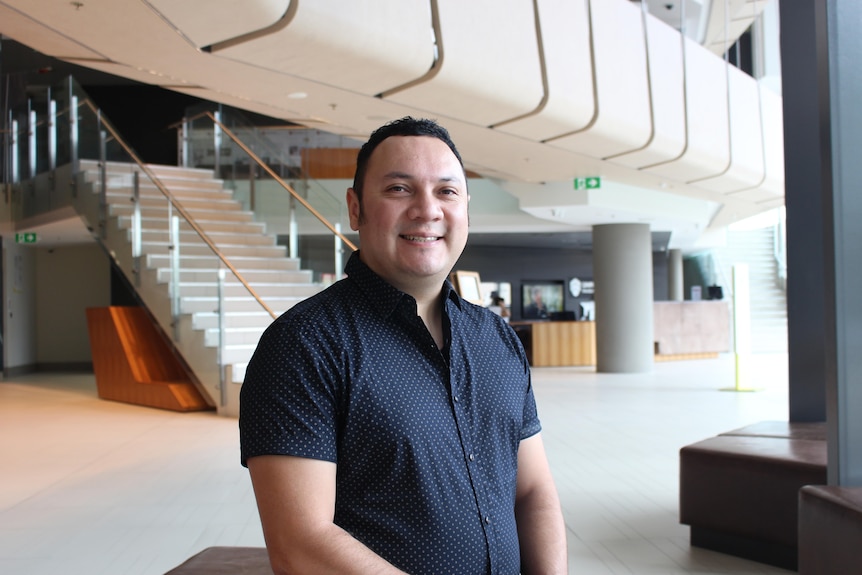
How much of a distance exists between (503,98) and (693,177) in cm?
539

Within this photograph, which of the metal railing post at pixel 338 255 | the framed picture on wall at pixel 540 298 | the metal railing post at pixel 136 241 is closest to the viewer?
the metal railing post at pixel 136 241

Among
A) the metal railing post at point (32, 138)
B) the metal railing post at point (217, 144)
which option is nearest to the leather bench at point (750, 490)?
the metal railing post at point (217, 144)

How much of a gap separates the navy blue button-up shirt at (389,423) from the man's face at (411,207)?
0.06 m

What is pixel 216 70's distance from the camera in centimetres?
633

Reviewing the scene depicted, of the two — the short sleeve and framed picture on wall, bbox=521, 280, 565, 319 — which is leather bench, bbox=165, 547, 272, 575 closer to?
the short sleeve

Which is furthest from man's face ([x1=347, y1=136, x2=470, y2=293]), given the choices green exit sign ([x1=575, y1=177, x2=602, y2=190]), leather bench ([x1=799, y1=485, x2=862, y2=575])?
green exit sign ([x1=575, y1=177, x2=602, y2=190])

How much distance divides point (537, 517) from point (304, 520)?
598 mm

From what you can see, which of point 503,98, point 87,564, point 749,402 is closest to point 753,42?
point 749,402

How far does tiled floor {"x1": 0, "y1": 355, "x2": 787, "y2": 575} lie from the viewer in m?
4.06

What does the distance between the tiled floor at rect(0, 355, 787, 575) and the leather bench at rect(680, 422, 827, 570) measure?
11cm

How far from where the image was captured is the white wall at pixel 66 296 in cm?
1781

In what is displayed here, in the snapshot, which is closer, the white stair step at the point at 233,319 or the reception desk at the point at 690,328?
the white stair step at the point at 233,319

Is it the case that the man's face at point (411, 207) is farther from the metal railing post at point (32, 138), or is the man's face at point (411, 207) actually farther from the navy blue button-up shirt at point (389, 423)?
the metal railing post at point (32, 138)

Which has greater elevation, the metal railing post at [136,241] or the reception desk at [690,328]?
the metal railing post at [136,241]
